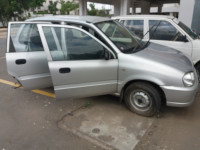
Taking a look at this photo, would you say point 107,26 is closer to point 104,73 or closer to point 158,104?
→ point 104,73

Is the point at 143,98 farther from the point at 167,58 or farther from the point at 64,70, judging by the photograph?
the point at 64,70

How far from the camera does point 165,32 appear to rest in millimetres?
4816

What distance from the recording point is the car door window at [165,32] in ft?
15.1

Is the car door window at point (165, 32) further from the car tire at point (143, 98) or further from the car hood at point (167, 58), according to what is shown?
the car tire at point (143, 98)

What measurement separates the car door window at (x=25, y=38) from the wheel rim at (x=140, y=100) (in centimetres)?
206

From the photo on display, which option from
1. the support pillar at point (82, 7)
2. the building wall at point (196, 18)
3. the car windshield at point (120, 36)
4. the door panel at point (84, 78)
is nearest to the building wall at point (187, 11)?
the building wall at point (196, 18)

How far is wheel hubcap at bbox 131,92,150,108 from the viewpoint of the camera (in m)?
3.13

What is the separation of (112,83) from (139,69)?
0.58 metres

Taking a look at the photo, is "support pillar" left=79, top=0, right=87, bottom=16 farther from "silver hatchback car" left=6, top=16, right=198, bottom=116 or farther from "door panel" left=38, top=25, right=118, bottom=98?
"door panel" left=38, top=25, right=118, bottom=98

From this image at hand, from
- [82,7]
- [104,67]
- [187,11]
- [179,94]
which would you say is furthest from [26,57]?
[82,7]

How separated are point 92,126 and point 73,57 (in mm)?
1271

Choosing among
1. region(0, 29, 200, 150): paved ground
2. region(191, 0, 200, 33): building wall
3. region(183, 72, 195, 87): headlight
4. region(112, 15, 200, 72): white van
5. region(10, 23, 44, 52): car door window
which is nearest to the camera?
region(0, 29, 200, 150): paved ground

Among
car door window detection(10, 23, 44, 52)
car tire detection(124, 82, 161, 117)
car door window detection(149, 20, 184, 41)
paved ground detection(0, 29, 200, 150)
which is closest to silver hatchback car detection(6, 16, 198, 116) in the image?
car tire detection(124, 82, 161, 117)

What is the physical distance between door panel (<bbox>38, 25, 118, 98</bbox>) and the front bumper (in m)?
0.94
